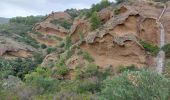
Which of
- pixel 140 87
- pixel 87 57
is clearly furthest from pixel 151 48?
pixel 140 87

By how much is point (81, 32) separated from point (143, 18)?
8119mm

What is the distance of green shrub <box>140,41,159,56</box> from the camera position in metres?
46.8

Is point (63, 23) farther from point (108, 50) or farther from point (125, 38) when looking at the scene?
point (125, 38)

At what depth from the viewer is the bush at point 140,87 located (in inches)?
859

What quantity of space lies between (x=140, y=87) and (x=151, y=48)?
2581cm

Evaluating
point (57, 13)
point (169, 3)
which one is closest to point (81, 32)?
point (169, 3)

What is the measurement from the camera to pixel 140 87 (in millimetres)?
21922

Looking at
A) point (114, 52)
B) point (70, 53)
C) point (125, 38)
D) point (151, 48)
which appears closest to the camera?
point (125, 38)

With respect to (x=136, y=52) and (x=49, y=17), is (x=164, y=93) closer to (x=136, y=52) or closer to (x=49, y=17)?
(x=136, y=52)

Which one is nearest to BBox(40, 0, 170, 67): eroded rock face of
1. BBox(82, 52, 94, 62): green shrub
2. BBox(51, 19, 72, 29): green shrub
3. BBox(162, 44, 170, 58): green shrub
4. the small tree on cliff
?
BBox(82, 52, 94, 62): green shrub

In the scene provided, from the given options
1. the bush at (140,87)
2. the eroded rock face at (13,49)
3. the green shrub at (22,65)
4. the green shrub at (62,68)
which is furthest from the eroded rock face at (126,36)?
the bush at (140,87)

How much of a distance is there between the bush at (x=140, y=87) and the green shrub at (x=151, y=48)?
78.0 feet

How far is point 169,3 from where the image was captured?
54.8 meters

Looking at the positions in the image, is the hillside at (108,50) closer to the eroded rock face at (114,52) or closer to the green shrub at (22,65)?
the eroded rock face at (114,52)
